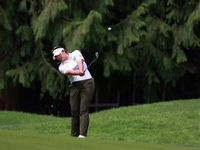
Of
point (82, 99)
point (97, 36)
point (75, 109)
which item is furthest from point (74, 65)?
point (97, 36)

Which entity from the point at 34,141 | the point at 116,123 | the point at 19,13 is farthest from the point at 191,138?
the point at 19,13

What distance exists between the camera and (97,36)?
571 inches

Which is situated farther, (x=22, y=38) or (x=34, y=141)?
(x=22, y=38)

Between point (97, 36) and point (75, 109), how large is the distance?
6623 mm

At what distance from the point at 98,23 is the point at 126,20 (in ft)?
4.21

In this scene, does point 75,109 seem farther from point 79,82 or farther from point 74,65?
point 74,65

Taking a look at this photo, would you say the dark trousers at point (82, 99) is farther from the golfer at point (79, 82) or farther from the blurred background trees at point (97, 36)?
the blurred background trees at point (97, 36)

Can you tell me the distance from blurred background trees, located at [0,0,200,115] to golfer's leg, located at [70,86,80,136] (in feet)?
19.3

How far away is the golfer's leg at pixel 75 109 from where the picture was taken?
8039mm

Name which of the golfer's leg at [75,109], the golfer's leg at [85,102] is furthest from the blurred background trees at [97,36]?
the golfer's leg at [85,102]

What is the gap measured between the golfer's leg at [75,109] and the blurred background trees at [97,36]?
232 inches

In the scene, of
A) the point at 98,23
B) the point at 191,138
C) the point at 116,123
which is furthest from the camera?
the point at 98,23

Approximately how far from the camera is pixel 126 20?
15.1 meters

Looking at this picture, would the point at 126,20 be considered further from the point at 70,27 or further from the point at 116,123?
the point at 116,123
